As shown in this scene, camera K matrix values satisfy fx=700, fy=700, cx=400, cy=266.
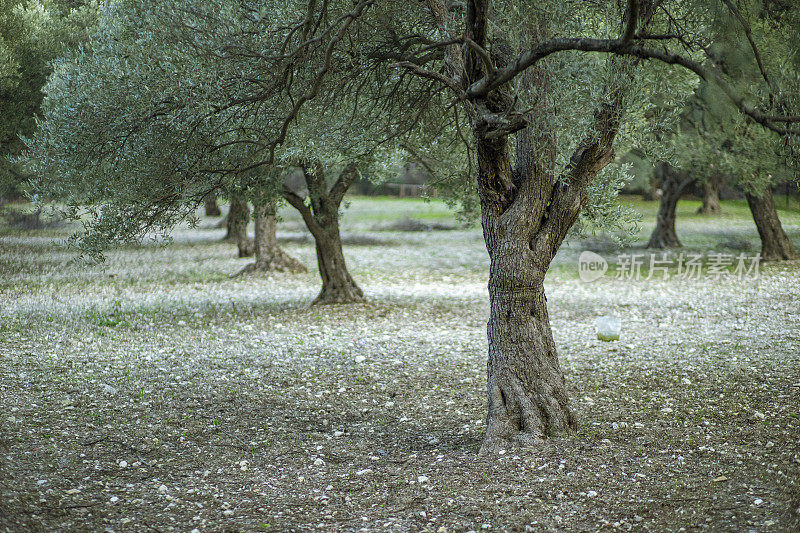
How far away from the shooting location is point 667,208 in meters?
29.5

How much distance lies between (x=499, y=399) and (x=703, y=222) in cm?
3332

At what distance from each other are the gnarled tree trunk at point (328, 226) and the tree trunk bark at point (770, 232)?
14566mm

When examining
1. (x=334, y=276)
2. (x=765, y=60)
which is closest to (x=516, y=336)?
(x=765, y=60)

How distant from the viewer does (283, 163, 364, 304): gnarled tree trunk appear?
18109mm

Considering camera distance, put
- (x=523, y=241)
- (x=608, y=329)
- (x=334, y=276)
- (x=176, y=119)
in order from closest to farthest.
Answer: (x=523, y=241) < (x=176, y=119) < (x=608, y=329) < (x=334, y=276)

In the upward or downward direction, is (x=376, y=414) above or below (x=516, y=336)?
below

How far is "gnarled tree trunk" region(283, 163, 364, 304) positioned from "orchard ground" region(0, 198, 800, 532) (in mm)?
993

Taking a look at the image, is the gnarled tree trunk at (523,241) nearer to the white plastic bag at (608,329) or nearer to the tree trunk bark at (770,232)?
the white plastic bag at (608,329)

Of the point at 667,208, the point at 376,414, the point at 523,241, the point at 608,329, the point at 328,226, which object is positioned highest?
the point at 667,208

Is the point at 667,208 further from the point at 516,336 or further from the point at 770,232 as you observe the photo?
the point at 516,336

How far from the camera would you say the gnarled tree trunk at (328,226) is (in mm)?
18109

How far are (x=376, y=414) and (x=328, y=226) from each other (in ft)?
29.3

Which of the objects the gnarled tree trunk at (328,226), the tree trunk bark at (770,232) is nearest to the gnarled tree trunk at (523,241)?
the gnarled tree trunk at (328,226)

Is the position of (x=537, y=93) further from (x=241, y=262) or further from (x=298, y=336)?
(x=241, y=262)
